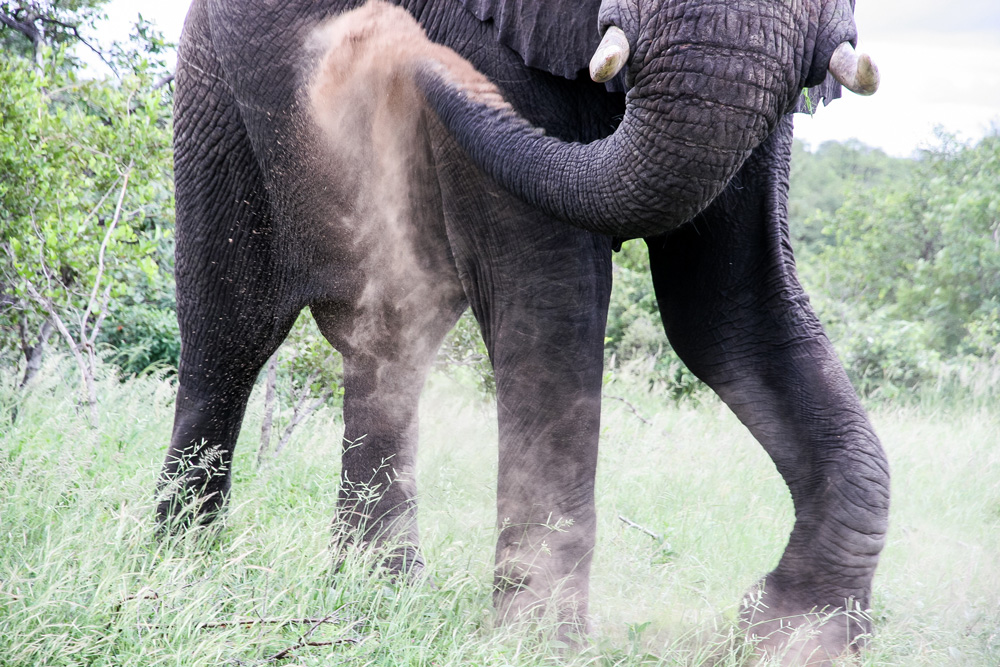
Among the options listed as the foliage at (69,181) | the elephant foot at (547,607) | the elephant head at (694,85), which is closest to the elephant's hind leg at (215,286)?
the foliage at (69,181)

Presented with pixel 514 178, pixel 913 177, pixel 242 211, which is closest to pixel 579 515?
pixel 514 178

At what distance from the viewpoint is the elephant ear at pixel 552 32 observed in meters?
2.38

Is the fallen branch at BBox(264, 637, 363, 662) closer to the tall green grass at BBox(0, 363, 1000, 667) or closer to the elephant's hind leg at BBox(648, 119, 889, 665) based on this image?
the tall green grass at BBox(0, 363, 1000, 667)

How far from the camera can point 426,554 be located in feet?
12.0

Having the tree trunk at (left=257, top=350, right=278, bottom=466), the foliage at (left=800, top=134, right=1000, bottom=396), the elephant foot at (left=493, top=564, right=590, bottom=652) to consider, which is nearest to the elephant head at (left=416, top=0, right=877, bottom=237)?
the elephant foot at (left=493, top=564, right=590, bottom=652)

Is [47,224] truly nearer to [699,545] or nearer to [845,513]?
[699,545]

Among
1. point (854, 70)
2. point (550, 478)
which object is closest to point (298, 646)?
point (550, 478)

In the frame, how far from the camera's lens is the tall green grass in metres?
2.43

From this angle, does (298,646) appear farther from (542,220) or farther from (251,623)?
(542,220)

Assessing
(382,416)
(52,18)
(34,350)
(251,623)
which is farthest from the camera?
(52,18)

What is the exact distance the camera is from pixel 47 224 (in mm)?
4594

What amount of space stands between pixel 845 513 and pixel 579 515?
0.71 metres

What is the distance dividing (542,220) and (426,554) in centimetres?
154

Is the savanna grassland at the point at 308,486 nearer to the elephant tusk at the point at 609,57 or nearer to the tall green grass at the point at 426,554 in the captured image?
the tall green grass at the point at 426,554
